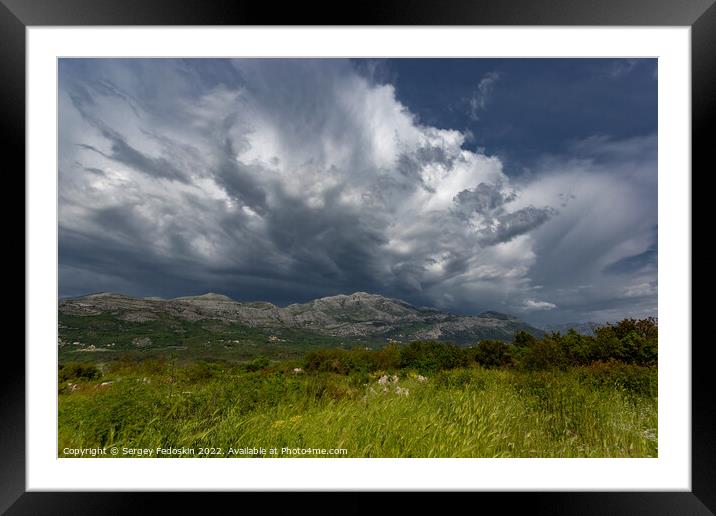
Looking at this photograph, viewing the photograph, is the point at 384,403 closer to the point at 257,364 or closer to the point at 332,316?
the point at 257,364

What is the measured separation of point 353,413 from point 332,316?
128 centimetres

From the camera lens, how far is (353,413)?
6.50 feet

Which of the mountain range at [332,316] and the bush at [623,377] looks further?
the mountain range at [332,316]

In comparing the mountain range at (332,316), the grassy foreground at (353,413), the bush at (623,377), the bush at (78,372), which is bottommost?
the grassy foreground at (353,413)

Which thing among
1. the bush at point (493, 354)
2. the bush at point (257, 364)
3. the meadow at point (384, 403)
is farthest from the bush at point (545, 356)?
the bush at point (257, 364)

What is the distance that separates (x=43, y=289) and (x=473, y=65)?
10.4 ft

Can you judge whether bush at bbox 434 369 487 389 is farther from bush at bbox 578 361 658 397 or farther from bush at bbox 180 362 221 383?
Result: bush at bbox 180 362 221 383

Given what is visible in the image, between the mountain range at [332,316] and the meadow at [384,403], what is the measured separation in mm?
185

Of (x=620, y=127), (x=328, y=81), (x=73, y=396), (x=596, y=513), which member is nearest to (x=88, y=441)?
(x=73, y=396)

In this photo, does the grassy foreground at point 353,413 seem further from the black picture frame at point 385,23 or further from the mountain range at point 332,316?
the mountain range at point 332,316

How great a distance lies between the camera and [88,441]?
1.74 metres

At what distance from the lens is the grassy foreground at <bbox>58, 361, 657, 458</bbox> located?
5.80 ft

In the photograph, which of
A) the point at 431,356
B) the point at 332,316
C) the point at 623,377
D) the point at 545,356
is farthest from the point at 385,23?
the point at 623,377

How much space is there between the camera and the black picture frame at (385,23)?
147 cm
